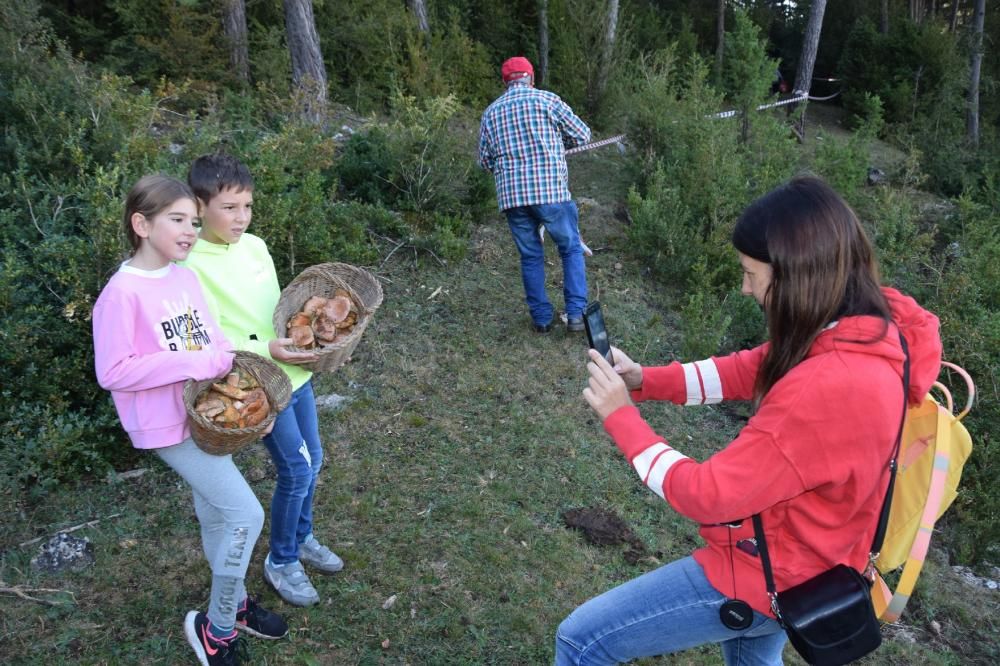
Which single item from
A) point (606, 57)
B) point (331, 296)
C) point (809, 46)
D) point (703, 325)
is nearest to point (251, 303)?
point (331, 296)

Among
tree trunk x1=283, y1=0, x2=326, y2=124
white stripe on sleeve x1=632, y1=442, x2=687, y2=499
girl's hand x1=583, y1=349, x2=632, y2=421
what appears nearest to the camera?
white stripe on sleeve x1=632, y1=442, x2=687, y2=499

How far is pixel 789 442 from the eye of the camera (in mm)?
1672

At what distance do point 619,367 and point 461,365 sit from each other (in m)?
3.37

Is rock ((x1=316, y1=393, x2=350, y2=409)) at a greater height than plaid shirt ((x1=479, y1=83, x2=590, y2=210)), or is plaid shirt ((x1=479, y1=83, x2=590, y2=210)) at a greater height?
plaid shirt ((x1=479, y1=83, x2=590, y2=210))

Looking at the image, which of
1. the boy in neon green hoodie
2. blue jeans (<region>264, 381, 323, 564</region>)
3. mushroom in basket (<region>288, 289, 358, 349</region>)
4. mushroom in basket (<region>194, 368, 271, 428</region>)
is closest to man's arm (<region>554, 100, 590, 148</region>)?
mushroom in basket (<region>288, 289, 358, 349</region>)

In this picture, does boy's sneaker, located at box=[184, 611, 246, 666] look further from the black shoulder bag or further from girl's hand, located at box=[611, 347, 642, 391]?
the black shoulder bag

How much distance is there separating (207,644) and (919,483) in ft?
8.50

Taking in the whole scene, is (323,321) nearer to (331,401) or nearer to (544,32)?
(331,401)

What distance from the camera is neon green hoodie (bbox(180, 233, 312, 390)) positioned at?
279 cm

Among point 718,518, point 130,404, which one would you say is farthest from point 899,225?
point 130,404

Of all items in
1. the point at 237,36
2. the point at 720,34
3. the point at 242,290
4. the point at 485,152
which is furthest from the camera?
the point at 720,34

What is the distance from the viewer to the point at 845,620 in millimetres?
1812

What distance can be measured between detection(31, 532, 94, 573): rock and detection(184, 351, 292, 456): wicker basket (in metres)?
1.58

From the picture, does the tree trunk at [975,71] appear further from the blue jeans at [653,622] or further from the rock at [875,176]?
the blue jeans at [653,622]
